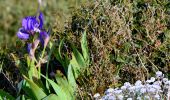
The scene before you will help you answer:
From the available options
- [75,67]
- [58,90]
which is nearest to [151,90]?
[58,90]

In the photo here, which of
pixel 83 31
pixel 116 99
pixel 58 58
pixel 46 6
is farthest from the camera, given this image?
pixel 46 6

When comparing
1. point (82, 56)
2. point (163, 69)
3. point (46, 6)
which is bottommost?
point (163, 69)

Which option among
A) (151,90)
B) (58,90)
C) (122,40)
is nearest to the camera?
(151,90)

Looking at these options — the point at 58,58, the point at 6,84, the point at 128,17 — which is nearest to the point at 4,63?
the point at 6,84

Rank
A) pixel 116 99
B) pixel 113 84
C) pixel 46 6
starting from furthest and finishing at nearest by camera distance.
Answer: pixel 46 6, pixel 113 84, pixel 116 99

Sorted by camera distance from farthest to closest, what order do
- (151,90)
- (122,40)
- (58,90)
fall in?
(122,40) < (58,90) < (151,90)

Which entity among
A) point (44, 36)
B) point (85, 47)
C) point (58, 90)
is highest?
point (44, 36)

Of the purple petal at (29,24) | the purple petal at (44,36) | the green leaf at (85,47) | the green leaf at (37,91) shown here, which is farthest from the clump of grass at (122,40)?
the purple petal at (29,24)

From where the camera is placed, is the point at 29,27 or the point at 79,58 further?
the point at 79,58

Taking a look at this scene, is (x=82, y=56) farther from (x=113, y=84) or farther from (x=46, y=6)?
(x=46, y=6)

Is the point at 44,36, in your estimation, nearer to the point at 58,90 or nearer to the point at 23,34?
the point at 23,34
